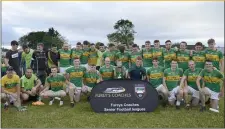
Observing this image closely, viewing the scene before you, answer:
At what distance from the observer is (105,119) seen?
23.1 feet

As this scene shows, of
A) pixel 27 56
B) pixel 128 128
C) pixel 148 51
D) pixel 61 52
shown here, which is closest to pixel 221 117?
pixel 128 128

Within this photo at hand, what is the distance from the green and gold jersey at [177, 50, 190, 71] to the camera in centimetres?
942

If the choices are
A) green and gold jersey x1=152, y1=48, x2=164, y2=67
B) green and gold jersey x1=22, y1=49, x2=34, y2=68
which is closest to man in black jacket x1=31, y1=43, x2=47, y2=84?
green and gold jersey x1=22, y1=49, x2=34, y2=68

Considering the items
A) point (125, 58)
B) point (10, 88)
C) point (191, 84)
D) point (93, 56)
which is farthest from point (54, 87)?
point (191, 84)

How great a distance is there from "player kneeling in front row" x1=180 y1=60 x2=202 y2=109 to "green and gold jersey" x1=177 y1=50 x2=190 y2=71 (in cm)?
85

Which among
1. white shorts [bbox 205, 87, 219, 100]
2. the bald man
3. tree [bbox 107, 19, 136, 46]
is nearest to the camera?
white shorts [bbox 205, 87, 219, 100]

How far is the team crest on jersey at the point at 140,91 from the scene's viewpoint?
7.82 metres

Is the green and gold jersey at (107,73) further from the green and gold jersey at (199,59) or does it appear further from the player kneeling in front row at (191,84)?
the green and gold jersey at (199,59)

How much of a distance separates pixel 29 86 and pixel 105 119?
3.26 meters

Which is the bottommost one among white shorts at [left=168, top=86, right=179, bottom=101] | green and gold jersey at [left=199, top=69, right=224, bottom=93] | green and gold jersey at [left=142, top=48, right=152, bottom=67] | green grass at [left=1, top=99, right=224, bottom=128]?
green grass at [left=1, top=99, right=224, bottom=128]

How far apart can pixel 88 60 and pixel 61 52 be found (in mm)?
1034

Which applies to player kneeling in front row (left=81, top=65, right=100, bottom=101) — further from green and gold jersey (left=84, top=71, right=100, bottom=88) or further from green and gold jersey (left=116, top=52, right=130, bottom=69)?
green and gold jersey (left=116, top=52, right=130, bottom=69)

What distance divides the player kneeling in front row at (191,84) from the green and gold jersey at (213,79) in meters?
0.36

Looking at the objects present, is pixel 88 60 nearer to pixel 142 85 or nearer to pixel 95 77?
pixel 95 77
